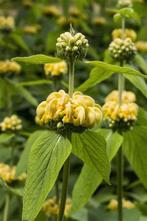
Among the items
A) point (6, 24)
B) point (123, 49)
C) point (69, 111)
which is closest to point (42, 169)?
point (69, 111)

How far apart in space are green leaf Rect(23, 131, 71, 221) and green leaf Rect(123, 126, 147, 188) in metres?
0.31

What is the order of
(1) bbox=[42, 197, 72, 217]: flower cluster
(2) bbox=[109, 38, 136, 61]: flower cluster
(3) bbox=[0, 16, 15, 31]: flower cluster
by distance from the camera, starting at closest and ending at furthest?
(2) bbox=[109, 38, 136, 61]: flower cluster < (1) bbox=[42, 197, 72, 217]: flower cluster < (3) bbox=[0, 16, 15, 31]: flower cluster

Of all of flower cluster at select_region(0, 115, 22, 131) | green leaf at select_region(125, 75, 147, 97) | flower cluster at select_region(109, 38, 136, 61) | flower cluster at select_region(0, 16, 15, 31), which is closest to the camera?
green leaf at select_region(125, 75, 147, 97)

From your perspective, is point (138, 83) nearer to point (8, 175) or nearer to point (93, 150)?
point (93, 150)

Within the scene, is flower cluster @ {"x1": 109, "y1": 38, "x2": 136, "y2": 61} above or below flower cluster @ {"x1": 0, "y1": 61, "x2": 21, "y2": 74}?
above

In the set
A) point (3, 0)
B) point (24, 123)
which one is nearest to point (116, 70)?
point (24, 123)

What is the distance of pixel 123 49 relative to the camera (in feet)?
4.48

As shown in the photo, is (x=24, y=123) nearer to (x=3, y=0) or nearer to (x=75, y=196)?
(x=75, y=196)

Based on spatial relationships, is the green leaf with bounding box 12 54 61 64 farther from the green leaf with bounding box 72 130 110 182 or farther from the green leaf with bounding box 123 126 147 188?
the green leaf with bounding box 123 126 147 188

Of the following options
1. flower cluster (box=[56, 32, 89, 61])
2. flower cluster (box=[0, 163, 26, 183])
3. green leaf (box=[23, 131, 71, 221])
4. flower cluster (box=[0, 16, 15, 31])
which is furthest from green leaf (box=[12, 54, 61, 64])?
flower cluster (box=[0, 16, 15, 31])

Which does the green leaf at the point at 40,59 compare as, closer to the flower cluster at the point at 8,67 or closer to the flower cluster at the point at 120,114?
the flower cluster at the point at 120,114

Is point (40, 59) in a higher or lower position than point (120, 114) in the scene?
higher

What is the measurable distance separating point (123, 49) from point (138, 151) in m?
0.27

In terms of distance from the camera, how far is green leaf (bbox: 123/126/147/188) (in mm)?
1282
